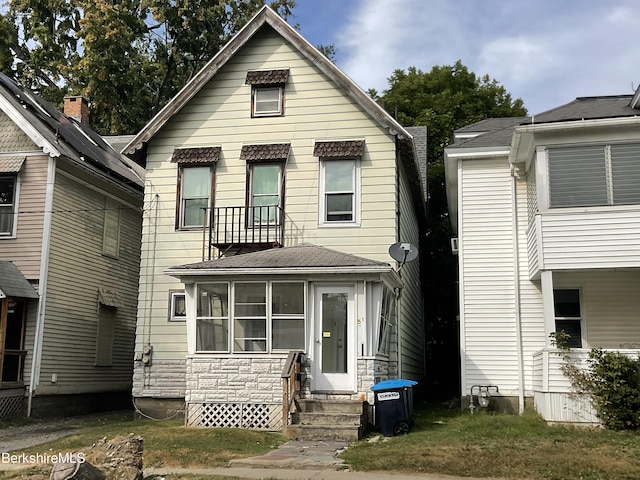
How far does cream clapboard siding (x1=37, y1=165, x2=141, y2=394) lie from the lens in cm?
1792

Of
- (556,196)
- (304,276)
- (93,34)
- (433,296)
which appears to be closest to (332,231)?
(304,276)

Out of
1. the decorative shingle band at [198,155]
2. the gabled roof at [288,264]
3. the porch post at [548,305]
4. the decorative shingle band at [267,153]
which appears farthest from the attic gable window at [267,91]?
the porch post at [548,305]

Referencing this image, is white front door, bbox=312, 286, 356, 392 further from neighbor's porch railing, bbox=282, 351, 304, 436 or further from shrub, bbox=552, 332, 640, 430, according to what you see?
shrub, bbox=552, 332, 640, 430

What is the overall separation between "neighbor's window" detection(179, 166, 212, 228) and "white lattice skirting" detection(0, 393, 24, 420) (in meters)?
5.76

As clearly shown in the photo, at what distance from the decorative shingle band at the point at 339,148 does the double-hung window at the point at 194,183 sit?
2530mm

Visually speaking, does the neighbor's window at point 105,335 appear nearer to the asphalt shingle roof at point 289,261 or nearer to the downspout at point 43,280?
the downspout at point 43,280

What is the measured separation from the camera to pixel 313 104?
1678cm

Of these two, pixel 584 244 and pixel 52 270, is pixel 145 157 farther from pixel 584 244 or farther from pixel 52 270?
pixel 584 244

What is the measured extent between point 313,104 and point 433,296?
10.8m

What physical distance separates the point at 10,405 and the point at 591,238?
45.0ft

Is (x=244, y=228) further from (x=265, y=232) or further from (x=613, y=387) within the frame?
(x=613, y=387)

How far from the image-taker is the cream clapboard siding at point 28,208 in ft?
57.5

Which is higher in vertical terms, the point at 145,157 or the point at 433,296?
the point at 145,157

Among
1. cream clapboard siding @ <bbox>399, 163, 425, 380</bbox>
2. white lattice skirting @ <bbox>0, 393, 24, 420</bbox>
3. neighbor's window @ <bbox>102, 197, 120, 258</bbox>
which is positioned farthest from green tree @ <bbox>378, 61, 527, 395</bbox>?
white lattice skirting @ <bbox>0, 393, 24, 420</bbox>
